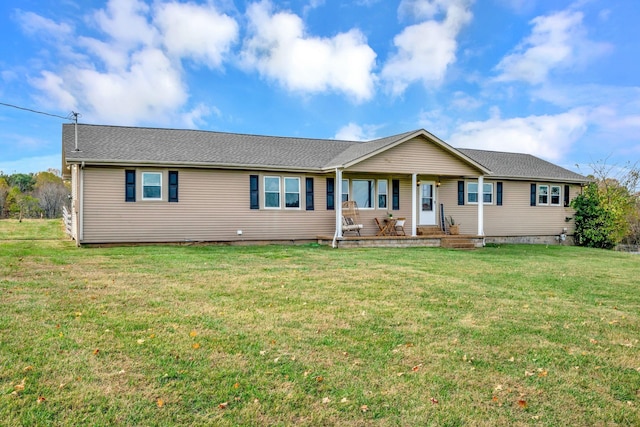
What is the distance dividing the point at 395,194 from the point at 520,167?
7257 mm

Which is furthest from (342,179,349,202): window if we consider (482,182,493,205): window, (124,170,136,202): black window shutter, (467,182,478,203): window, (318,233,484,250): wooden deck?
(124,170,136,202): black window shutter

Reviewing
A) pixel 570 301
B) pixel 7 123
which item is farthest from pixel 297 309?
pixel 7 123

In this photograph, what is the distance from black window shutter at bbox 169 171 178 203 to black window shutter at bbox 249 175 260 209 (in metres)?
2.45

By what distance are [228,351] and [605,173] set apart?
92.0ft

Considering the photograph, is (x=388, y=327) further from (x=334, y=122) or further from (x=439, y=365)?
(x=334, y=122)

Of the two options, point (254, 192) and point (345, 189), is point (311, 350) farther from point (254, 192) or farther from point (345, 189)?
point (345, 189)

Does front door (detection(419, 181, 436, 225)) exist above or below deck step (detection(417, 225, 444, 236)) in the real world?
above

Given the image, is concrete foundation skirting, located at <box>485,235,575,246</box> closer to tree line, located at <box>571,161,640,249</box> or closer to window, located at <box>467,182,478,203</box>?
tree line, located at <box>571,161,640,249</box>

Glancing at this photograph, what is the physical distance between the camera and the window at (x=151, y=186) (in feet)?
46.4

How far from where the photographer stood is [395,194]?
17.2 m

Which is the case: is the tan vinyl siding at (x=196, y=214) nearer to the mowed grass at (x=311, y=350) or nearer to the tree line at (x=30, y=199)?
the mowed grass at (x=311, y=350)

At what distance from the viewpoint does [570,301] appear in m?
6.90

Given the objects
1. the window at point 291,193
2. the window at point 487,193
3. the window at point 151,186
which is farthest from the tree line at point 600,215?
the window at point 151,186

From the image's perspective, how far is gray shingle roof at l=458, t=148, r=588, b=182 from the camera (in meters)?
19.4
